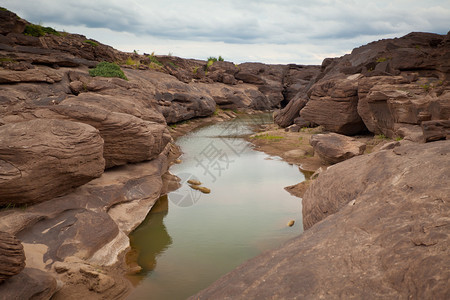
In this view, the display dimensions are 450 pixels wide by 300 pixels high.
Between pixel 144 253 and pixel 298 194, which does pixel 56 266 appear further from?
pixel 298 194

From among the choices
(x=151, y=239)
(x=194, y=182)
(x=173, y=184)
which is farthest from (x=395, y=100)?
(x=151, y=239)

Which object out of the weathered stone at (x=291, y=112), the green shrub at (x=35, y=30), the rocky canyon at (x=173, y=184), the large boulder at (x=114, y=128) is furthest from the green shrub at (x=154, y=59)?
the large boulder at (x=114, y=128)

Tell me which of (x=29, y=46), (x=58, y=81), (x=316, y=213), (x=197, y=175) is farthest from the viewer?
(x=29, y=46)

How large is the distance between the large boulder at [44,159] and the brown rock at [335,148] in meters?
10.3

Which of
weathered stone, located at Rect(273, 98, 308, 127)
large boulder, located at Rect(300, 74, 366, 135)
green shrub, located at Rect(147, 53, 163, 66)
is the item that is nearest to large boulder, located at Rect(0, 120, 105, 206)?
large boulder, located at Rect(300, 74, 366, 135)

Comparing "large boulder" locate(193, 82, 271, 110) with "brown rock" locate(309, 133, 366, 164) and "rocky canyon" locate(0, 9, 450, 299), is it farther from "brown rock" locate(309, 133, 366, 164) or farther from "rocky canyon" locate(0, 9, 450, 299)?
"brown rock" locate(309, 133, 366, 164)

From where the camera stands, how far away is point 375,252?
13.4 feet

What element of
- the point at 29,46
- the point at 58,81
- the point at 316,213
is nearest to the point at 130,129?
the point at 316,213

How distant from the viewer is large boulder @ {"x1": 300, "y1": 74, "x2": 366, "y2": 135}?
22.2 metres

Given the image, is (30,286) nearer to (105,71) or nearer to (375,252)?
(375,252)

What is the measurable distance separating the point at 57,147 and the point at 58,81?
11.7 metres

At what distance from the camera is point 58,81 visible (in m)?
18.4

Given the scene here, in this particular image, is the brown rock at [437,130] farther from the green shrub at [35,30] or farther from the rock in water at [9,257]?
the green shrub at [35,30]

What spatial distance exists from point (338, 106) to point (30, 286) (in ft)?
68.0
